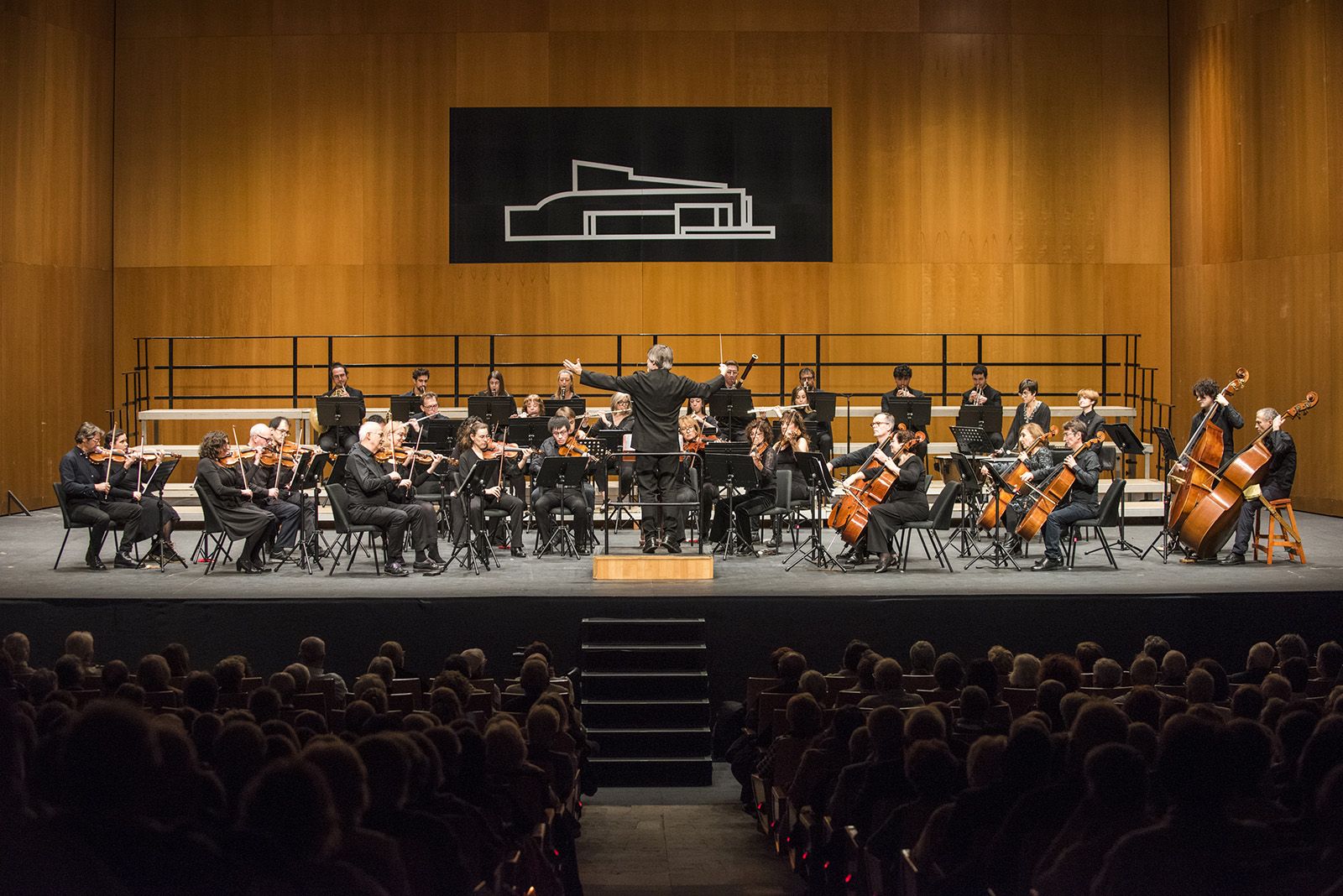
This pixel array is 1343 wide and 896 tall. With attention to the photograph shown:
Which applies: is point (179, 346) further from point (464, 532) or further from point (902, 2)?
point (902, 2)

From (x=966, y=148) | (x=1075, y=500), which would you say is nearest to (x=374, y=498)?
(x=1075, y=500)

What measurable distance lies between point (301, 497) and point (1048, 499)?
551cm

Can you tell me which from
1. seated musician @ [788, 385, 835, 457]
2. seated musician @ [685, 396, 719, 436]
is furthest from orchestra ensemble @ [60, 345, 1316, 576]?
seated musician @ [788, 385, 835, 457]

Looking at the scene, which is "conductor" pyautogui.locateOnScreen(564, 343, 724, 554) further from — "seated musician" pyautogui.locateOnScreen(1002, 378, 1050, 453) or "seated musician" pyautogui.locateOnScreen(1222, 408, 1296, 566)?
"seated musician" pyautogui.locateOnScreen(1222, 408, 1296, 566)

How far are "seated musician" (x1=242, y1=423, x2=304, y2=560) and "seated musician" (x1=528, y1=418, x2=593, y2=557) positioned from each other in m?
1.84

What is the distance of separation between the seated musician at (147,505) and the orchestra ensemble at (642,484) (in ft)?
0.05

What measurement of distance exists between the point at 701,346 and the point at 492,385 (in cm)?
354

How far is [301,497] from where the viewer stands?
10.3 meters

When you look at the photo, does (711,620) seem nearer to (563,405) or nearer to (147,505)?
(563,405)

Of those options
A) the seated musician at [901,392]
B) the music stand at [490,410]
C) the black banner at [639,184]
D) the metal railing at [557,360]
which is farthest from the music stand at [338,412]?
the seated musician at [901,392]

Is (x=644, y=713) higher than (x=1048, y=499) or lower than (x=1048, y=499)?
lower

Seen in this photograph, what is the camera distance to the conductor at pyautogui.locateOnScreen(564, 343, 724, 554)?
9.56 metres

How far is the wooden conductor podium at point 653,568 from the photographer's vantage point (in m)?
9.06

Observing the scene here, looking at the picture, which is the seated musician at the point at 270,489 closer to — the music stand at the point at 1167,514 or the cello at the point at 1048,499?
the cello at the point at 1048,499
